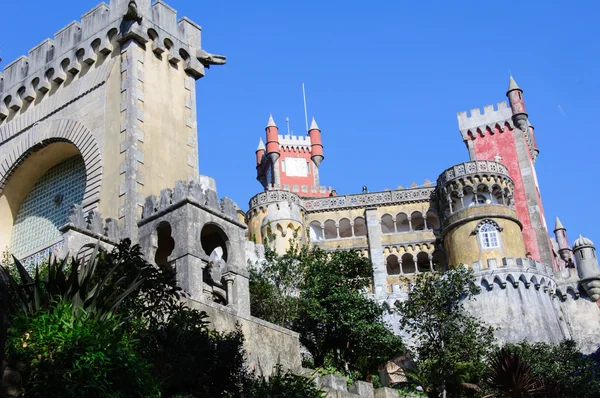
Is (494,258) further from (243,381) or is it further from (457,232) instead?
(243,381)

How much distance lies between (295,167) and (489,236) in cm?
3108

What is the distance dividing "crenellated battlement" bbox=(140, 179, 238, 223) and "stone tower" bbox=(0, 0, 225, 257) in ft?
1.68

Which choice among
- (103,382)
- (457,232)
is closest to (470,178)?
(457,232)

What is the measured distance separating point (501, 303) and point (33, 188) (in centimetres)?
2517

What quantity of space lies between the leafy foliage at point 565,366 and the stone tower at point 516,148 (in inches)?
672

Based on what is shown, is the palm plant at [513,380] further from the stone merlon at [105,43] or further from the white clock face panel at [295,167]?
the white clock face panel at [295,167]

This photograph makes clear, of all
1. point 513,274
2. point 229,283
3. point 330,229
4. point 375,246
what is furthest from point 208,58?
point 330,229

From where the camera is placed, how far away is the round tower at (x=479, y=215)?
50.3 metres

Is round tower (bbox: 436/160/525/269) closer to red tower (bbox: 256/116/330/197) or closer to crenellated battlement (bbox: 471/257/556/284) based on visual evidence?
crenellated battlement (bbox: 471/257/556/284)

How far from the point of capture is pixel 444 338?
107ft

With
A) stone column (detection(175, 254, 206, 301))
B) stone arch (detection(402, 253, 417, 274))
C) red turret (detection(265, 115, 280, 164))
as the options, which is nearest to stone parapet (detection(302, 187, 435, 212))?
stone arch (detection(402, 253, 417, 274))

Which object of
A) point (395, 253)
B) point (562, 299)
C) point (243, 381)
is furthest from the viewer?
point (395, 253)

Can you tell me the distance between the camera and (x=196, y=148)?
1041 inches

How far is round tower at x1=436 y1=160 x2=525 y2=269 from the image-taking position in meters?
50.3
